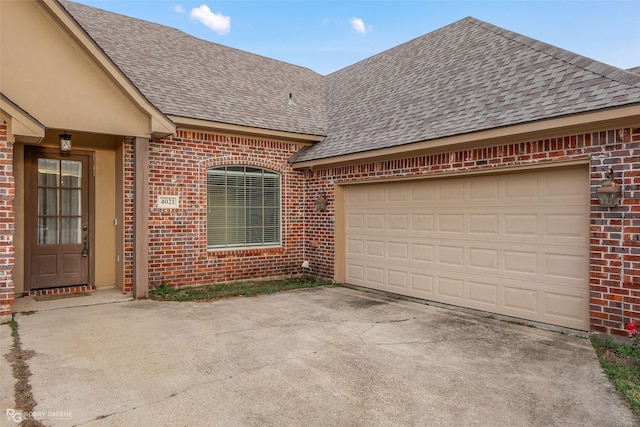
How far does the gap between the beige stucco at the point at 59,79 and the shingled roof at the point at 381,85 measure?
0.96 m

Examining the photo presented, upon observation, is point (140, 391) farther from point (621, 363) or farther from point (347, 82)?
point (347, 82)

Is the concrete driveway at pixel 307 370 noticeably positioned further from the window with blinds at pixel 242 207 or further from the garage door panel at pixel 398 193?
the window with blinds at pixel 242 207

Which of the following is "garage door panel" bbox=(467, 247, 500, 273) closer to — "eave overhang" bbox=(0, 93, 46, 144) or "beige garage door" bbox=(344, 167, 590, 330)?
"beige garage door" bbox=(344, 167, 590, 330)

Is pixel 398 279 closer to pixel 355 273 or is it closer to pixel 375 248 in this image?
pixel 375 248

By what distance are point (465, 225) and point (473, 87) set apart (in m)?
2.69

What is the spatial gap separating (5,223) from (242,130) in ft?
15.3

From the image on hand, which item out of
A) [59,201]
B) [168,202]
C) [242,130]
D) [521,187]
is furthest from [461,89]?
[59,201]

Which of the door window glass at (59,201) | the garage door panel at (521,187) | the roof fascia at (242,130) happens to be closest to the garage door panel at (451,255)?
the garage door panel at (521,187)

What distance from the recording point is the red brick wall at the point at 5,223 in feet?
18.5

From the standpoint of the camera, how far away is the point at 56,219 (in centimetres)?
770

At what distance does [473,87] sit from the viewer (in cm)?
737

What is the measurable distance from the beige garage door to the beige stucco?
505 centimetres

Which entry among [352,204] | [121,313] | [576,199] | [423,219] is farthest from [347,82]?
[121,313]

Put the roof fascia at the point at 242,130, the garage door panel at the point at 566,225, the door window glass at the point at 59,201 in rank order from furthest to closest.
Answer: the roof fascia at the point at 242,130
the door window glass at the point at 59,201
the garage door panel at the point at 566,225
